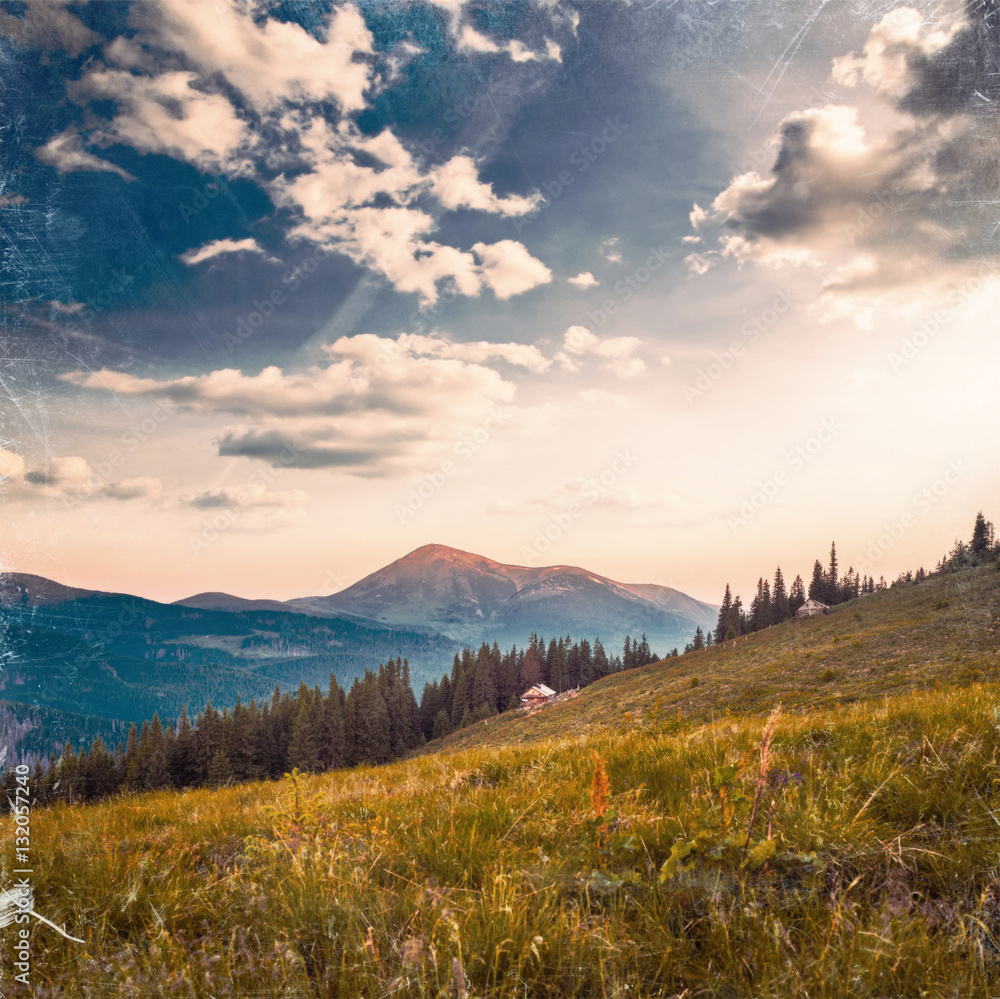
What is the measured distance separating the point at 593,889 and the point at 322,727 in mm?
92308

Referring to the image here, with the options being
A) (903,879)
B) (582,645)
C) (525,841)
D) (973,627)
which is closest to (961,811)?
(903,879)

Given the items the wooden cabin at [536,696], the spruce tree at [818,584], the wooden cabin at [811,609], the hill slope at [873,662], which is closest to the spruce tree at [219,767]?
the hill slope at [873,662]

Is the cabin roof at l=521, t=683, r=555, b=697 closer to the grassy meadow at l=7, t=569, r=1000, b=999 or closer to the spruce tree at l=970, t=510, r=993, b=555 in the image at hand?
the spruce tree at l=970, t=510, r=993, b=555

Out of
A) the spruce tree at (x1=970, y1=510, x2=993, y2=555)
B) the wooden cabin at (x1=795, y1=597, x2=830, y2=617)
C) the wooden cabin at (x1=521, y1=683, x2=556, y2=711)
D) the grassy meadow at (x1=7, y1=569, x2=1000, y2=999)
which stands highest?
the spruce tree at (x1=970, y1=510, x2=993, y2=555)

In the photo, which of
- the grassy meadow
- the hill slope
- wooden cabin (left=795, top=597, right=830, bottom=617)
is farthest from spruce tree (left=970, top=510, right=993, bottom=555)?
the grassy meadow

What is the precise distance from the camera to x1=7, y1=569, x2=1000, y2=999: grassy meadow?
2.13 m

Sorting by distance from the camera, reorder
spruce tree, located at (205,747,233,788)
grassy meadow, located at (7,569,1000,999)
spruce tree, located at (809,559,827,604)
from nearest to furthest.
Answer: grassy meadow, located at (7,569,1000,999) → spruce tree, located at (205,747,233,788) → spruce tree, located at (809,559,827,604)

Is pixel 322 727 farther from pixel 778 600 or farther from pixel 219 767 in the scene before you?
pixel 778 600

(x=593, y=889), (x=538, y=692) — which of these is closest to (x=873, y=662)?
(x=593, y=889)

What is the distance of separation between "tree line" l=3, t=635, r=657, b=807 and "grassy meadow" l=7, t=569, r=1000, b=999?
132 ft

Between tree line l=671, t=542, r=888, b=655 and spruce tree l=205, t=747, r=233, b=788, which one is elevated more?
tree line l=671, t=542, r=888, b=655

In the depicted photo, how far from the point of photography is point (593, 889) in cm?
275

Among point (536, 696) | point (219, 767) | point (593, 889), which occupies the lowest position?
point (536, 696)

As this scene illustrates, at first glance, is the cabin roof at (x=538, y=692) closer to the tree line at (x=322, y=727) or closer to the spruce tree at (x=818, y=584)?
the tree line at (x=322, y=727)
